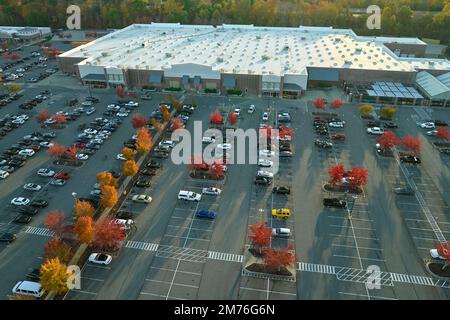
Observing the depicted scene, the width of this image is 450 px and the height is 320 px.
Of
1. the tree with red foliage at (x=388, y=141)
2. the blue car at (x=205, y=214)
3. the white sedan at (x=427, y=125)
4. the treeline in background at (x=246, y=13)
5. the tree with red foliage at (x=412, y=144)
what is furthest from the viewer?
the treeline in background at (x=246, y=13)

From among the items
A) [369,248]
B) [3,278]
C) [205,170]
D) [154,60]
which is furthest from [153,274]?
[154,60]

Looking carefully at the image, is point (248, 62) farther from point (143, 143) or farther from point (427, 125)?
point (427, 125)

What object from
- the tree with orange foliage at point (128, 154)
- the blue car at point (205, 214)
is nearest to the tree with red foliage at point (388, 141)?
the blue car at point (205, 214)

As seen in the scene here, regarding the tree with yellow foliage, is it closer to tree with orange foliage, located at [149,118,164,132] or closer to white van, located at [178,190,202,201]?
white van, located at [178,190,202,201]

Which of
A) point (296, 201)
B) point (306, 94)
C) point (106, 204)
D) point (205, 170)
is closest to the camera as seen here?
point (106, 204)

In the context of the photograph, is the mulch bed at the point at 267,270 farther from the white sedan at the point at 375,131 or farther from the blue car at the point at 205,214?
the white sedan at the point at 375,131

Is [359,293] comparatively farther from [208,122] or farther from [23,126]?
[23,126]

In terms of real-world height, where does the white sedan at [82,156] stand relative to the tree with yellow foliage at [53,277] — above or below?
above
